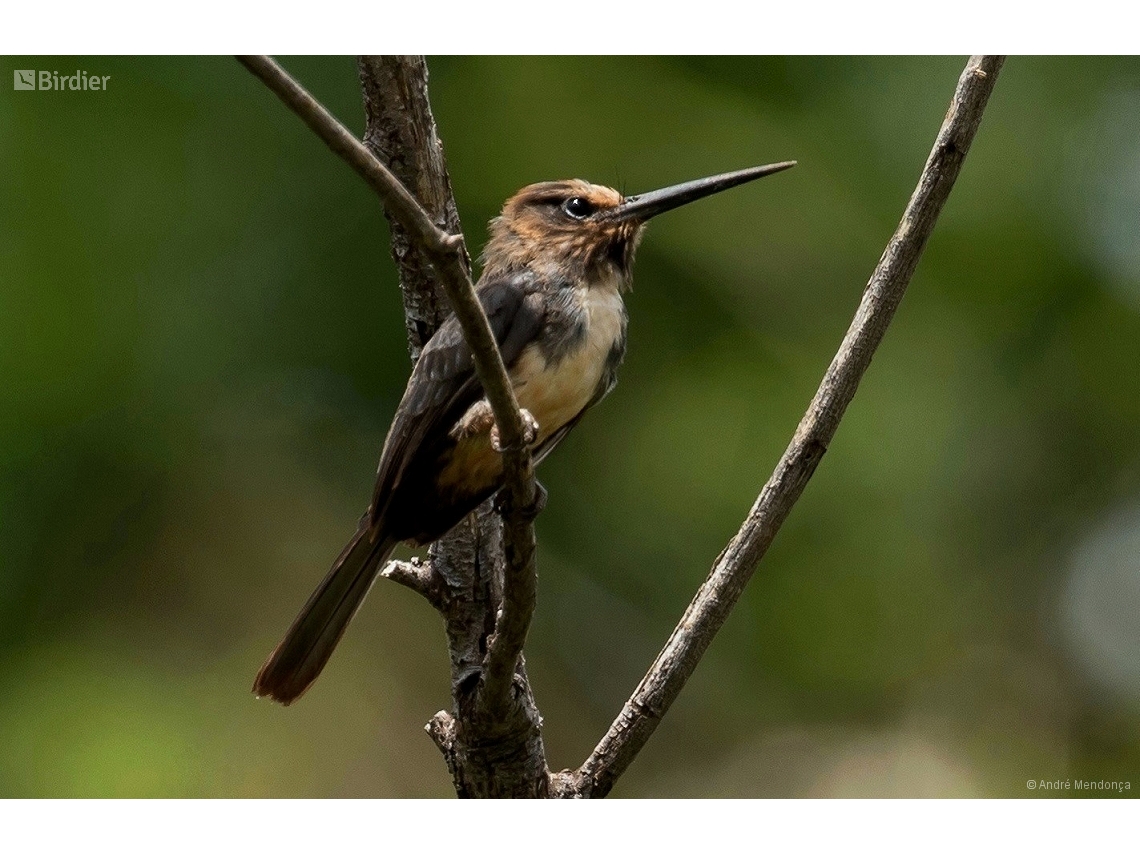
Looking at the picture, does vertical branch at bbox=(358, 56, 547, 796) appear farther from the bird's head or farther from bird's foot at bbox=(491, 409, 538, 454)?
bird's foot at bbox=(491, 409, 538, 454)

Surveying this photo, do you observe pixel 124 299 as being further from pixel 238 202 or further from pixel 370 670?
pixel 370 670

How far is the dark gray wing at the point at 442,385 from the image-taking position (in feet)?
10.2

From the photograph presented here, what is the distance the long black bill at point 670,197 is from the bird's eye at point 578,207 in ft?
0.23

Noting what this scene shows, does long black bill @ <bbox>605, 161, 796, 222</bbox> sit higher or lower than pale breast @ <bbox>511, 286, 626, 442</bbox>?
higher

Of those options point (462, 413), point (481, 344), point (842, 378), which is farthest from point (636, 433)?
point (481, 344)

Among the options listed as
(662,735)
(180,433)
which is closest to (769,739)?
(662,735)

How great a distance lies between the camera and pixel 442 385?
10.3ft

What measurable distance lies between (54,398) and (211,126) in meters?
0.91

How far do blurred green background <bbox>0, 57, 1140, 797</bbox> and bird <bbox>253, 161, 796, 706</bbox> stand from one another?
0.42 m

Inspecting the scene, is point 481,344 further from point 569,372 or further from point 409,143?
point 409,143

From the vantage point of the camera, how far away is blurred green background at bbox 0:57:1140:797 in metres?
3.38

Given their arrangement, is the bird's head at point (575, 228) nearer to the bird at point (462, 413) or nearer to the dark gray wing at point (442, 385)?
the bird at point (462, 413)

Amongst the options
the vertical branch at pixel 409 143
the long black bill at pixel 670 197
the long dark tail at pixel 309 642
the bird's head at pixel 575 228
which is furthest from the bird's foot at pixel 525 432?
the long black bill at pixel 670 197

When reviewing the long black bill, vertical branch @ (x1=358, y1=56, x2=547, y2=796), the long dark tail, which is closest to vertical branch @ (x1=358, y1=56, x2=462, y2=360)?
vertical branch @ (x1=358, y1=56, x2=547, y2=796)
